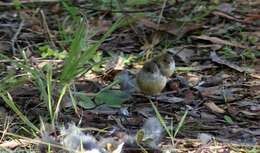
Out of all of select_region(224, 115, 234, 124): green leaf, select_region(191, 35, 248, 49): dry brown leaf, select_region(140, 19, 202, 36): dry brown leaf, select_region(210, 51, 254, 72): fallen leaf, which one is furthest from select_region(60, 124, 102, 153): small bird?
select_region(140, 19, 202, 36): dry brown leaf

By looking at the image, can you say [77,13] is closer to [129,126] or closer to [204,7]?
[204,7]

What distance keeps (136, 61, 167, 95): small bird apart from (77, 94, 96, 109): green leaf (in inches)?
9.4

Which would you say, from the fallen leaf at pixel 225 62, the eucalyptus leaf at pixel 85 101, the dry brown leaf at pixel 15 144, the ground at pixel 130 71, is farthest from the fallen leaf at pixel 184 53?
the dry brown leaf at pixel 15 144

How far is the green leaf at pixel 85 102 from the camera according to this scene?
323 cm

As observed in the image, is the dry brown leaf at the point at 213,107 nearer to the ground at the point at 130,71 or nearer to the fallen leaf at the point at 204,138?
the ground at the point at 130,71

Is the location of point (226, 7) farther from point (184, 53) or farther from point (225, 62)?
point (225, 62)

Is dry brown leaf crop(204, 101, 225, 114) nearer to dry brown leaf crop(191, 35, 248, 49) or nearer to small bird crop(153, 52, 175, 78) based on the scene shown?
small bird crop(153, 52, 175, 78)

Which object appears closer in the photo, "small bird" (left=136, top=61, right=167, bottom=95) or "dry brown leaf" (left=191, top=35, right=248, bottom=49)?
"small bird" (left=136, top=61, right=167, bottom=95)

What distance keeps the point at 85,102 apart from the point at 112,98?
0.13m

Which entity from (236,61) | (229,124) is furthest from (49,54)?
(229,124)

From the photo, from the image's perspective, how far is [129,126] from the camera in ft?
10.1

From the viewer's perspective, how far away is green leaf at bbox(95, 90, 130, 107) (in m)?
3.27

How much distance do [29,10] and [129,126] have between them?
2.15 meters

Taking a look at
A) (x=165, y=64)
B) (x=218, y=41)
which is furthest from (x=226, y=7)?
(x=165, y=64)
